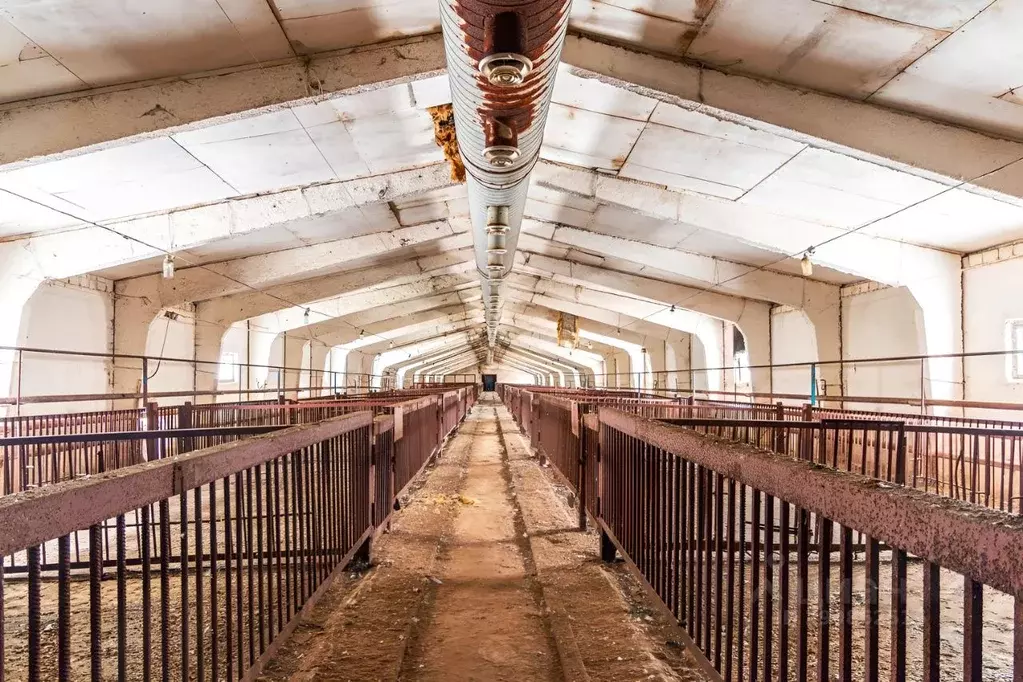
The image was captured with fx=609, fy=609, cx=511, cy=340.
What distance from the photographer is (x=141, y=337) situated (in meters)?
12.9

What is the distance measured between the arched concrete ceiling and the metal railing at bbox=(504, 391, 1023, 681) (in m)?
3.59

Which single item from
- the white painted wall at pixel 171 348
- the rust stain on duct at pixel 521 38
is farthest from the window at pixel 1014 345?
the white painted wall at pixel 171 348

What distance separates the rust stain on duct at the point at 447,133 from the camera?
8047 millimetres

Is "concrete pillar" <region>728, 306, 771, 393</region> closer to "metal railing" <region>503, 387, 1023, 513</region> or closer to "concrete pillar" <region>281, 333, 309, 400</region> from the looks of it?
"metal railing" <region>503, 387, 1023, 513</region>

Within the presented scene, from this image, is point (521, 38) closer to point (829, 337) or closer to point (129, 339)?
point (129, 339)

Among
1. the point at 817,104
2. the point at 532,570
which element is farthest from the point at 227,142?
the point at 817,104

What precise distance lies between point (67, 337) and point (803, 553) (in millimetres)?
13456

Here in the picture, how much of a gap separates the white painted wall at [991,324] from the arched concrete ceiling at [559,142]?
0.41 metres

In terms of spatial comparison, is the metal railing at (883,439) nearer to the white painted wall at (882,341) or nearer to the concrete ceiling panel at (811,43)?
the white painted wall at (882,341)

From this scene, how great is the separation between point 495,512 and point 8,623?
4.64m

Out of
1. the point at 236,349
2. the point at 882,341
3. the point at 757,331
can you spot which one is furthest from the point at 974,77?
the point at 236,349

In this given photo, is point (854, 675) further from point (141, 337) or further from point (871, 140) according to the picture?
point (141, 337)

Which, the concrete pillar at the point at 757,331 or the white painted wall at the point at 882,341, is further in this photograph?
the concrete pillar at the point at 757,331

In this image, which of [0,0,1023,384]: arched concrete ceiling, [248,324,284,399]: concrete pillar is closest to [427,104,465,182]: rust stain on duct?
[0,0,1023,384]: arched concrete ceiling
